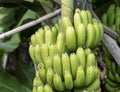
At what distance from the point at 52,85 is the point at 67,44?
16 cm

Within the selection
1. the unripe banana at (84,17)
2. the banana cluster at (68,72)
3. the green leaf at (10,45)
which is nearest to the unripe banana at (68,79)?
→ the banana cluster at (68,72)

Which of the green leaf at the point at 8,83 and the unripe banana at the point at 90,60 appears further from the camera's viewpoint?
the green leaf at the point at 8,83

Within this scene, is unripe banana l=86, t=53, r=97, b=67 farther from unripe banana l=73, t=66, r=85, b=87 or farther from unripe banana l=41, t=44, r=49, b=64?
unripe banana l=41, t=44, r=49, b=64

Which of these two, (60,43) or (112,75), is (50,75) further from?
(112,75)

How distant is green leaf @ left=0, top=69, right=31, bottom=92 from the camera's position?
6.17 feet

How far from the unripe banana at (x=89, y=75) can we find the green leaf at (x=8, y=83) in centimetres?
72

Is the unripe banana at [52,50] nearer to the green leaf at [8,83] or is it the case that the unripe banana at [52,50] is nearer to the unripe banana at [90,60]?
the unripe banana at [90,60]

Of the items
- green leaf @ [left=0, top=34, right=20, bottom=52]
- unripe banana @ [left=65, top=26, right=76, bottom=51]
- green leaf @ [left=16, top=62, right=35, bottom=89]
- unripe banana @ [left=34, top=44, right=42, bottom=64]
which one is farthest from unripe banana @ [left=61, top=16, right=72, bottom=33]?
green leaf @ [left=16, top=62, right=35, bottom=89]

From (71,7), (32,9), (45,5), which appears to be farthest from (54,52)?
(32,9)

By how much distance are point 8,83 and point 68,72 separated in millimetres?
738

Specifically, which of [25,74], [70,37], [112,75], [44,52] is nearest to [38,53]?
[44,52]

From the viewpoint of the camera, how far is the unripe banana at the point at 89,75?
1.25 metres

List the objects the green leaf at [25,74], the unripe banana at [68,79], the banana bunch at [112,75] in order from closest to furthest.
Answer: the unripe banana at [68,79] → the banana bunch at [112,75] → the green leaf at [25,74]

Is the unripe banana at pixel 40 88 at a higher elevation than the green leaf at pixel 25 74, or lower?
higher
